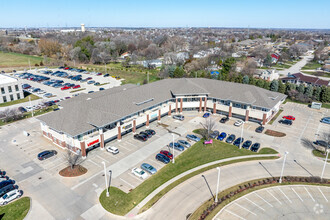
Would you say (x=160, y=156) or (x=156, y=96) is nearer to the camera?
(x=160, y=156)

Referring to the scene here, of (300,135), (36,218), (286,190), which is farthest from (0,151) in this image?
(300,135)

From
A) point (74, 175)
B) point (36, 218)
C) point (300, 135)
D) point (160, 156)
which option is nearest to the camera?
point (36, 218)

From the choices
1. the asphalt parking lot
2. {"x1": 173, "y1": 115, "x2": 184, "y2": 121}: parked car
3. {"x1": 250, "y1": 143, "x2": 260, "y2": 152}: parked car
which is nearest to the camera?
the asphalt parking lot

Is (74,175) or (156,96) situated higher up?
(156,96)

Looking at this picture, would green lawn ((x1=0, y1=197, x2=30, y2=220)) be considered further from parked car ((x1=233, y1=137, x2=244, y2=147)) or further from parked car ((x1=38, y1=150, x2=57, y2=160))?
parked car ((x1=233, y1=137, x2=244, y2=147))

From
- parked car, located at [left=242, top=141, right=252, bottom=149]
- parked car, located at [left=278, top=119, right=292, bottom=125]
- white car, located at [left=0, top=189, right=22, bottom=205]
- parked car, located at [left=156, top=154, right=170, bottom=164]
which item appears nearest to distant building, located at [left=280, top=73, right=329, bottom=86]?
parked car, located at [left=278, top=119, right=292, bottom=125]

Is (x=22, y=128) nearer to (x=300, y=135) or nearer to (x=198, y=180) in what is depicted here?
(x=198, y=180)

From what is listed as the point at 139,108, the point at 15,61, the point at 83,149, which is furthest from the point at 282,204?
the point at 15,61
